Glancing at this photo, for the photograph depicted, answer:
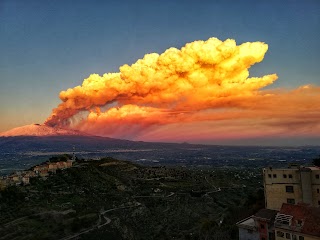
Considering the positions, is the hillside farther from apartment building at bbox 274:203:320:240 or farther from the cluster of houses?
apartment building at bbox 274:203:320:240

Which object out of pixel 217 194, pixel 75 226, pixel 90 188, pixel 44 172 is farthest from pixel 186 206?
pixel 44 172

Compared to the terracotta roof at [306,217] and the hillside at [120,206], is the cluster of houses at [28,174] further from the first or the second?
the terracotta roof at [306,217]

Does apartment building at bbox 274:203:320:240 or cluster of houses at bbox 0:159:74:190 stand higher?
cluster of houses at bbox 0:159:74:190

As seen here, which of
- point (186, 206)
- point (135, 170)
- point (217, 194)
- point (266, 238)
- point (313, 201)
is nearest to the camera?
A: point (266, 238)

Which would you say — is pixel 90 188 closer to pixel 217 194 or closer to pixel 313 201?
pixel 217 194

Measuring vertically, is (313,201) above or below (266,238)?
above

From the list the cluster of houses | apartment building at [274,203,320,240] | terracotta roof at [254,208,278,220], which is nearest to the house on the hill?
terracotta roof at [254,208,278,220]
